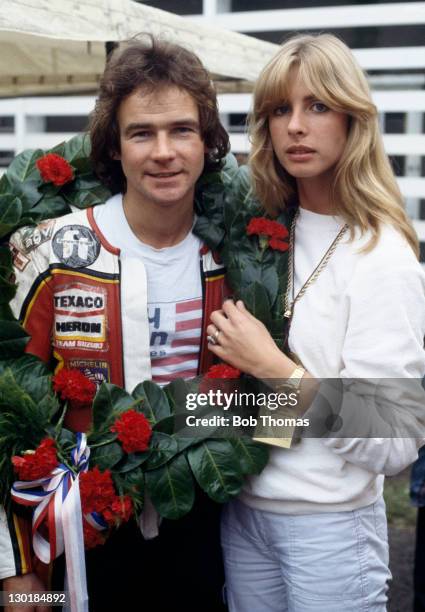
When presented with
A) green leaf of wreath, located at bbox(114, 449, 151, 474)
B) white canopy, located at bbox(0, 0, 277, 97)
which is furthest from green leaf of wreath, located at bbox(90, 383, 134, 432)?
white canopy, located at bbox(0, 0, 277, 97)

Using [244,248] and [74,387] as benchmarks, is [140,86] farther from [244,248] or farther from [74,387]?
[74,387]

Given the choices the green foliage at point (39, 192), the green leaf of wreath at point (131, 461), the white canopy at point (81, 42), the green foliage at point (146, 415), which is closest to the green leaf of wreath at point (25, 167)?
the green foliage at point (39, 192)

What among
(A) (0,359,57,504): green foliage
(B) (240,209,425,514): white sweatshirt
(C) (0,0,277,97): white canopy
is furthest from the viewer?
(C) (0,0,277,97): white canopy

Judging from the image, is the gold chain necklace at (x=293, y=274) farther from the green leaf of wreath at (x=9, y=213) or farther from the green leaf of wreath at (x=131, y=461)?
the green leaf of wreath at (x=9, y=213)

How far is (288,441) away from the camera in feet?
6.51

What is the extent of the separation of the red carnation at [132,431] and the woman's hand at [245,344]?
11.1 inches

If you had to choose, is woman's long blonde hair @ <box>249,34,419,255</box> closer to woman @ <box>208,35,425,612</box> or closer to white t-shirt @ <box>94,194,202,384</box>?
woman @ <box>208,35,425,612</box>

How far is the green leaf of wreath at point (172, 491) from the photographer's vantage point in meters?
1.99

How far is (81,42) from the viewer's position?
3699 mm

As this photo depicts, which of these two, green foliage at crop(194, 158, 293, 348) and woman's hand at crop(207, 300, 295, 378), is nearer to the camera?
woman's hand at crop(207, 300, 295, 378)

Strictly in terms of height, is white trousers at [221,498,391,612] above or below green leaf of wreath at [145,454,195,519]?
below

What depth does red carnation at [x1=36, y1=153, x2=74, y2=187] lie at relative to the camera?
230 centimetres

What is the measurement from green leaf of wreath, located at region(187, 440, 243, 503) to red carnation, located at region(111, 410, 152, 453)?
0.45 feet

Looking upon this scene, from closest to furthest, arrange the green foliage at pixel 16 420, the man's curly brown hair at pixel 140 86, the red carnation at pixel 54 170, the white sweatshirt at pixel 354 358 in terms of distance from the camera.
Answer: the white sweatshirt at pixel 354 358
the green foliage at pixel 16 420
the man's curly brown hair at pixel 140 86
the red carnation at pixel 54 170
